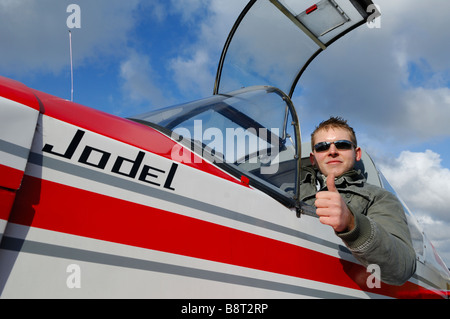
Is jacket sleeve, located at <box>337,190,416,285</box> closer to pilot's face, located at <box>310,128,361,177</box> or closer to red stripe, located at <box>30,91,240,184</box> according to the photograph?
pilot's face, located at <box>310,128,361,177</box>

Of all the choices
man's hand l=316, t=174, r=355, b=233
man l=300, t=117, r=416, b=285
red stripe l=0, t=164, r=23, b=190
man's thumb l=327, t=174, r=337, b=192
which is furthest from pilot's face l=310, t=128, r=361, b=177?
red stripe l=0, t=164, r=23, b=190

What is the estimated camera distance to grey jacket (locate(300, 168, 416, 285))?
1.69 meters

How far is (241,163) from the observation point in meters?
1.86

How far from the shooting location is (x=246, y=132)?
7.01ft

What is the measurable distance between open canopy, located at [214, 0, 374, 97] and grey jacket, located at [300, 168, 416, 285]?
1.28 meters

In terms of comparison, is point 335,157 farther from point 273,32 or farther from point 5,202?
point 5,202

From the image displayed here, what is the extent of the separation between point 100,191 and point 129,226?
0.53ft

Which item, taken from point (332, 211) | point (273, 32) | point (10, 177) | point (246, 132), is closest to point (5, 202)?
point (10, 177)

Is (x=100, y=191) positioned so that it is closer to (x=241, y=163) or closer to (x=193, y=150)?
(x=193, y=150)

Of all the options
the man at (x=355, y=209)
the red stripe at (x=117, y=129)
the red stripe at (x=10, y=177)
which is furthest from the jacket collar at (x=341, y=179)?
the red stripe at (x=10, y=177)

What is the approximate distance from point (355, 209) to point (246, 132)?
0.77 meters

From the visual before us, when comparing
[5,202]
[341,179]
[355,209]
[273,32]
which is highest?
[273,32]

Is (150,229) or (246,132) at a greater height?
(246,132)
